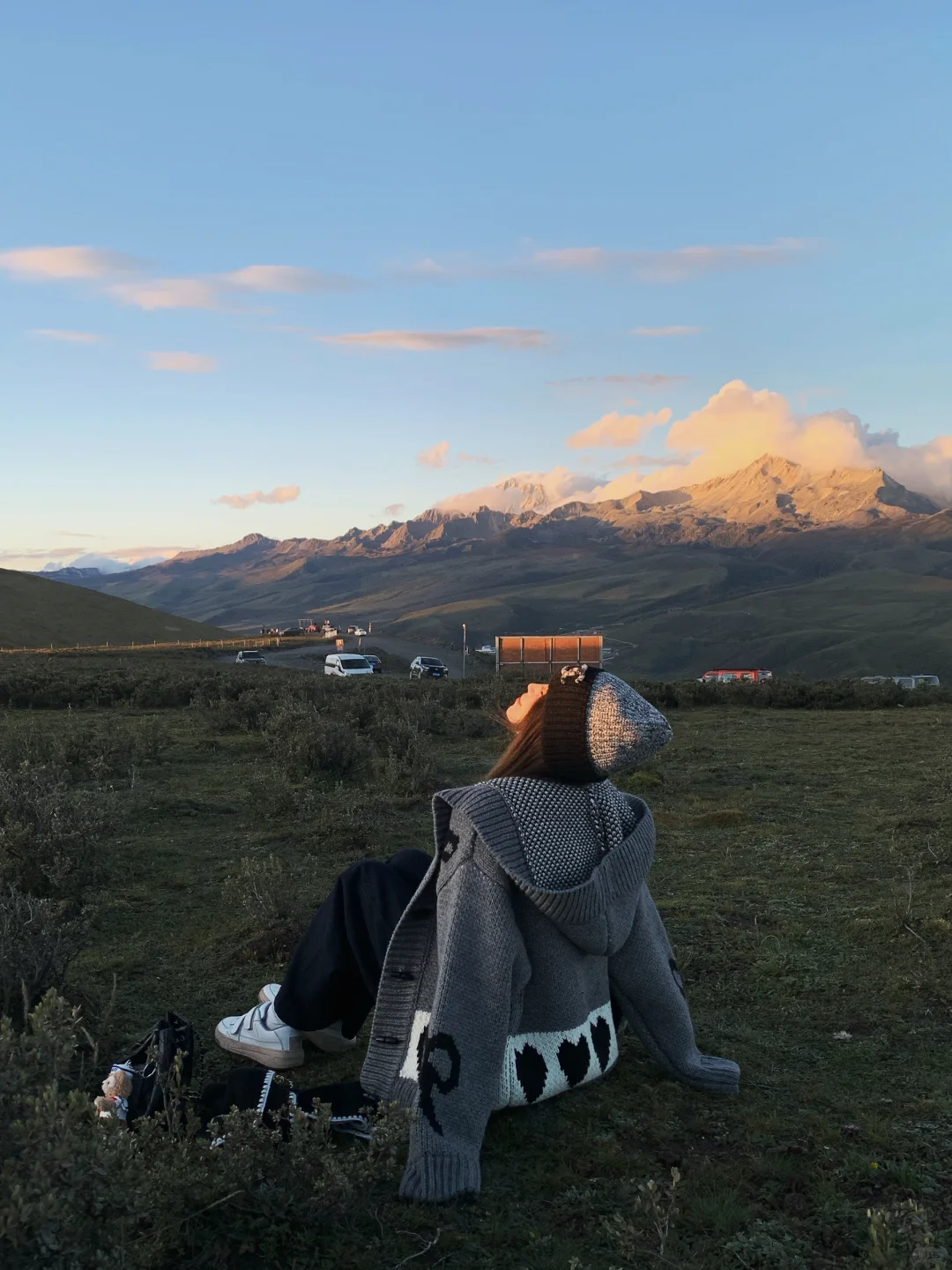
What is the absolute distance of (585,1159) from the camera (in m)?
3.14

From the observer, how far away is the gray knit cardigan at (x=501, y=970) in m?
2.87

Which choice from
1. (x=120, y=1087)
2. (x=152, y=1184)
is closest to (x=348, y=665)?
(x=120, y=1087)

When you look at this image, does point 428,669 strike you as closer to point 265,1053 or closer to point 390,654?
point 390,654

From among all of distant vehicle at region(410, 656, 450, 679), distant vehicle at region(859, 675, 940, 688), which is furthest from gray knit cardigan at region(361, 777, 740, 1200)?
distant vehicle at region(410, 656, 450, 679)

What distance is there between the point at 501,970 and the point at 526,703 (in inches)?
31.8

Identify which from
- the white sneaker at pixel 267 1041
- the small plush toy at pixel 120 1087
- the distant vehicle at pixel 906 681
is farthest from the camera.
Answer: the distant vehicle at pixel 906 681

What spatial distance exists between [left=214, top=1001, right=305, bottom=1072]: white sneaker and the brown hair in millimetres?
1400

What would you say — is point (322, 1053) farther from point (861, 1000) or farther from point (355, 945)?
point (861, 1000)

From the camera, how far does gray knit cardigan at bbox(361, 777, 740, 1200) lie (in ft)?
9.43

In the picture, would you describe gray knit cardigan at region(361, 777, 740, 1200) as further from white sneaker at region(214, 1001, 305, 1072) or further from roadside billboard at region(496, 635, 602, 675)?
roadside billboard at region(496, 635, 602, 675)

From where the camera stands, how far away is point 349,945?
3.47m

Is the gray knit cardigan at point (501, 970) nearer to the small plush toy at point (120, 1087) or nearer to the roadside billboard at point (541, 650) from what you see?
the small plush toy at point (120, 1087)

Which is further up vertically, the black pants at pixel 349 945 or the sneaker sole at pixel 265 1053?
the black pants at pixel 349 945

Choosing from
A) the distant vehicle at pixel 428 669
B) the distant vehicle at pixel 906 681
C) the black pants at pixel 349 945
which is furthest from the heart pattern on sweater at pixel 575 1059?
the distant vehicle at pixel 428 669
